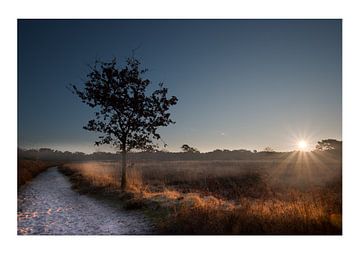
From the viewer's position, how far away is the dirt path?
9.31m

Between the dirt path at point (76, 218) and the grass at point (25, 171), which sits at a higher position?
the dirt path at point (76, 218)

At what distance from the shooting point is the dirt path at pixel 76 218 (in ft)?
30.6

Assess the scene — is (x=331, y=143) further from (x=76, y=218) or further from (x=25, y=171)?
(x=25, y=171)

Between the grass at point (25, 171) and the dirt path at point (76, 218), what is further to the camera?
the grass at point (25, 171)

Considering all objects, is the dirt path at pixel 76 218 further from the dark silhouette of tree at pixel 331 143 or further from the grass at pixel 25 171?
the grass at pixel 25 171

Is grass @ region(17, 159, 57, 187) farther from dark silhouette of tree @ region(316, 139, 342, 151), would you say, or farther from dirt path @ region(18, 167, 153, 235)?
dark silhouette of tree @ region(316, 139, 342, 151)

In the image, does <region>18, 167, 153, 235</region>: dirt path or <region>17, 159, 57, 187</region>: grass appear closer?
<region>18, 167, 153, 235</region>: dirt path

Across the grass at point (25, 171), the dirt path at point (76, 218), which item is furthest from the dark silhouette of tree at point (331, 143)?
the grass at point (25, 171)

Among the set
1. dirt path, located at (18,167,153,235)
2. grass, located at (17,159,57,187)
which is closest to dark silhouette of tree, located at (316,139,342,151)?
dirt path, located at (18,167,153,235)

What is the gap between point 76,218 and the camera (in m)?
10.7
